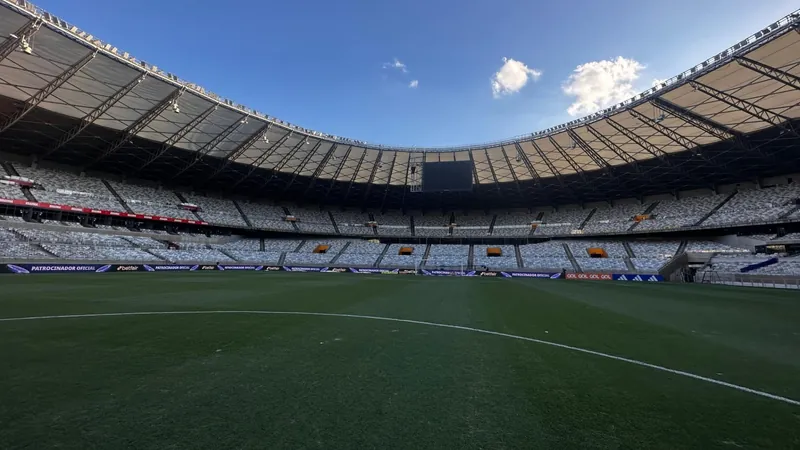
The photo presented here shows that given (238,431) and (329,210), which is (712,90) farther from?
(329,210)

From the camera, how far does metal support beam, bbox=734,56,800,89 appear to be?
20516 millimetres

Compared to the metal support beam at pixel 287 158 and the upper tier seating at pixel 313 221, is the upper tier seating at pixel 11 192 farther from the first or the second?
the upper tier seating at pixel 313 221

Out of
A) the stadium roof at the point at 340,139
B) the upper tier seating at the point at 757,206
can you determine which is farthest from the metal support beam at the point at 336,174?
the upper tier seating at the point at 757,206

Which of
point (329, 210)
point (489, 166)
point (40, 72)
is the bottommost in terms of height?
point (329, 210)

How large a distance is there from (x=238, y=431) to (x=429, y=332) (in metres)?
4.97

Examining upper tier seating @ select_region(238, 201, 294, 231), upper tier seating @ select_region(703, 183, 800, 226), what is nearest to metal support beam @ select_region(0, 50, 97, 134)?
upper tier seating @ select_region(238, 201, 294, 231)

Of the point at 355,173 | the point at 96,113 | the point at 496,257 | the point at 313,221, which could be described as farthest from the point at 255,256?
the point at 496,257

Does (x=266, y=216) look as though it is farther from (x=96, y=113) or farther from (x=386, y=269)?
(x=96, y=113)

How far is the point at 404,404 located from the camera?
3326 millimetres

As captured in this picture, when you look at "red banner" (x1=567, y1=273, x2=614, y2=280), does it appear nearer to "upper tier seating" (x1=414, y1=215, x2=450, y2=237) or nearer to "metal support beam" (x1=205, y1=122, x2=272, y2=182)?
"upper tier seating" (x1=414, y1=215, x2=450, y2=237)

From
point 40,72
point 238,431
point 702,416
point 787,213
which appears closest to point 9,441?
point 238,431

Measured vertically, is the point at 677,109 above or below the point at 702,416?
above

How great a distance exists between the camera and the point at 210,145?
1449 inches

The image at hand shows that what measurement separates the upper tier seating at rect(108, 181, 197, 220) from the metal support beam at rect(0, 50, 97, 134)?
1354 cm
